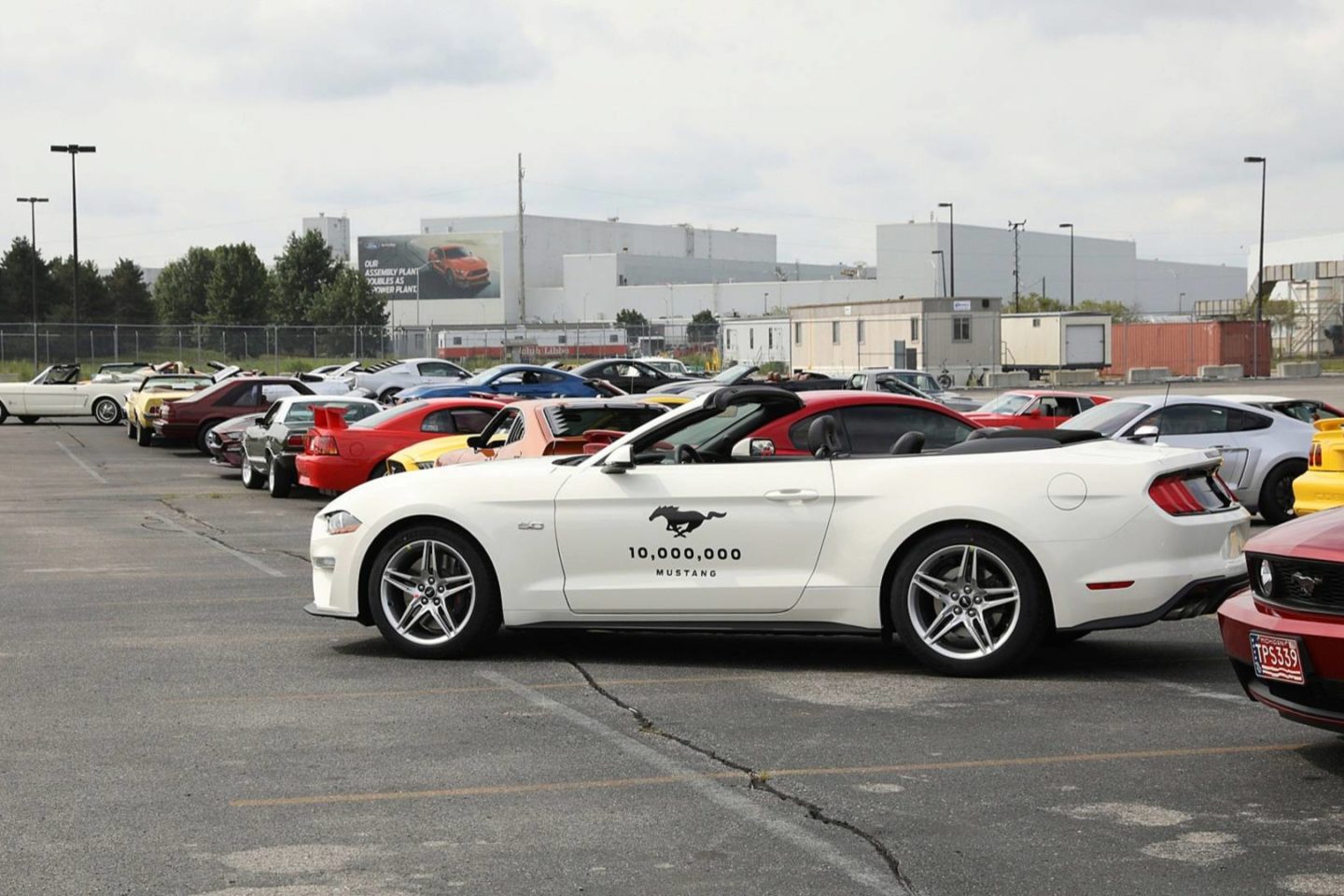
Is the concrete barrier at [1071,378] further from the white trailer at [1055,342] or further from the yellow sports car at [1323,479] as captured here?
the yellow sports car at [1323,479]

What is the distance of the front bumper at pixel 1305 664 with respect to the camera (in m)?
6.02

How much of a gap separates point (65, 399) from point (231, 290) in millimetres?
76236

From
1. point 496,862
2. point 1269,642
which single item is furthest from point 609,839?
point 1269,642

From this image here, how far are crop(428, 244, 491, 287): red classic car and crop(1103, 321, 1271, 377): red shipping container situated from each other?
8880 cm

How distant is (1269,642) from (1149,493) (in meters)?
2.20

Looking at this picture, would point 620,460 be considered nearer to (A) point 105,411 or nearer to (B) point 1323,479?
(B) point 1323,479

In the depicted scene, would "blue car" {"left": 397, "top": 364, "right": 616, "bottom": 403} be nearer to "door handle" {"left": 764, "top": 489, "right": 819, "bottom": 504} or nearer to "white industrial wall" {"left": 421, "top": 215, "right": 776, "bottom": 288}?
"door handle" {"left": 764, "top": 489, "right": 819, "bottom": 504}

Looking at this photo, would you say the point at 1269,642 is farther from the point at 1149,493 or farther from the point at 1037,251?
the point at 1037,251

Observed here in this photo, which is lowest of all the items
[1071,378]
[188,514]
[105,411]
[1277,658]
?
[188,514]

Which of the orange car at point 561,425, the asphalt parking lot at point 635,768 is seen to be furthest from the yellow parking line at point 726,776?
the orange car at point 561,425

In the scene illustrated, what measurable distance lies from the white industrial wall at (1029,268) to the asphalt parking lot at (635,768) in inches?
4383

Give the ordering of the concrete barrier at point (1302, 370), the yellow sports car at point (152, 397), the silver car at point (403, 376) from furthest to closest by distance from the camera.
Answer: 1. the concrete barrier at point (1302, 370)
2. the silver car at point (403, 376)
3. the yellow sports car at point (152, 397)

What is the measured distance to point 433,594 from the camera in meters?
9.18

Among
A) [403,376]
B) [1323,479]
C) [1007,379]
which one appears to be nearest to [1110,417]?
[1323,479]
